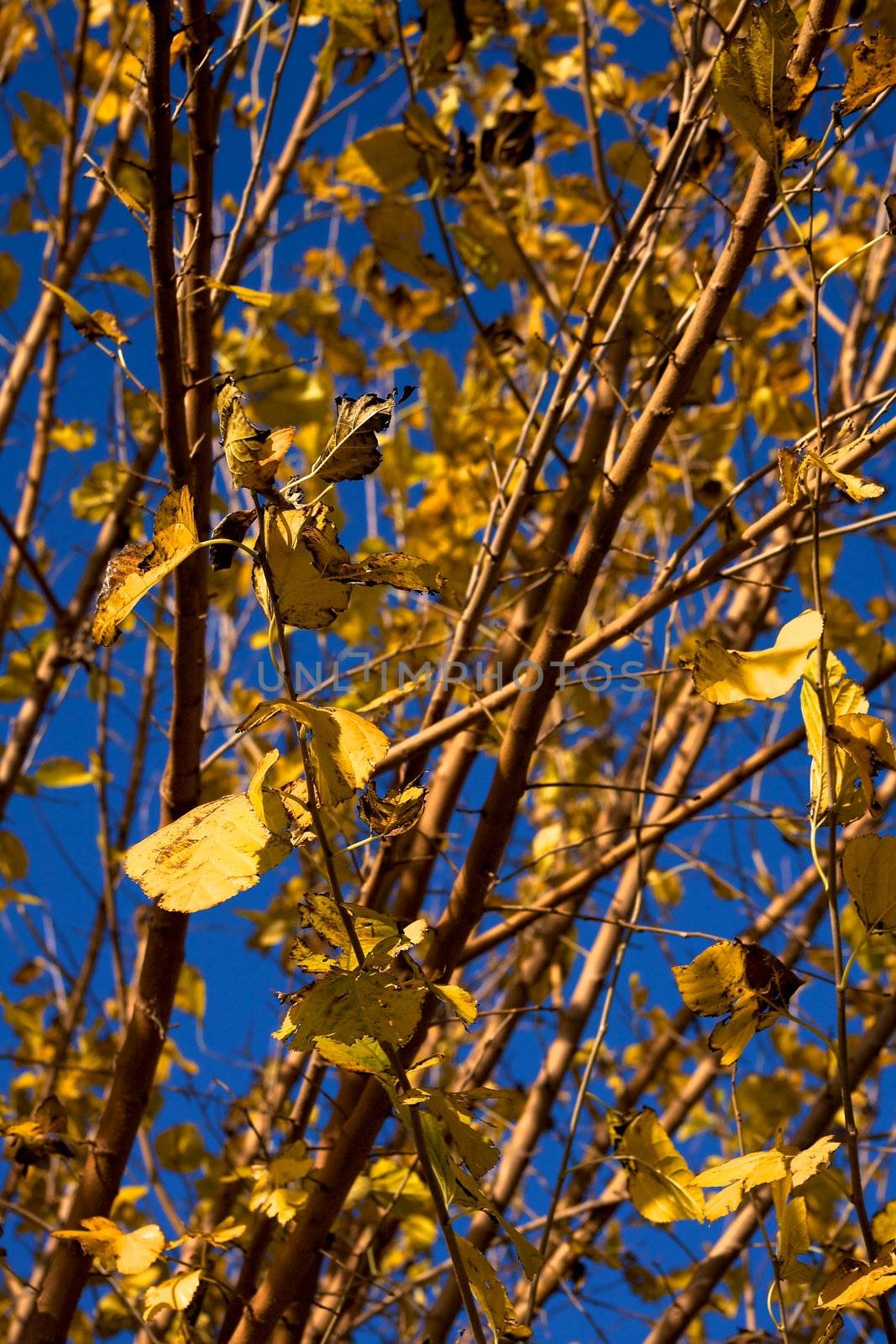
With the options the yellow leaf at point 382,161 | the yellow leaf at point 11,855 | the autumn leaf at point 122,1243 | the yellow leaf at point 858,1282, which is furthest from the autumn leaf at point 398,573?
the yellow leaf at point 11,855

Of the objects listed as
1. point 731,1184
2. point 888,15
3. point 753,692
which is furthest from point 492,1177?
point 888,15

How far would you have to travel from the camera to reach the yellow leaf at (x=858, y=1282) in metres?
0.53

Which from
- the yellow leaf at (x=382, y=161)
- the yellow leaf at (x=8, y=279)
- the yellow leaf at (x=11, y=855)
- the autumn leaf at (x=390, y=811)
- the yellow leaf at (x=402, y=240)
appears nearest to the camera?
the autumn leaf at (x=390, y=811)

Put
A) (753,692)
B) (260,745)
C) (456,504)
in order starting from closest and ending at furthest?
(753,692), (456,504), (260,745)

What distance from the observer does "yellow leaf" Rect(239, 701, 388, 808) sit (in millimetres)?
503

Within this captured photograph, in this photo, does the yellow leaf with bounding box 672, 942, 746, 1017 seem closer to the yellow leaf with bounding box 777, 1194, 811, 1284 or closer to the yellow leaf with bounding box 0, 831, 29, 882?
the yellow leaf with bounding box 777, 1194, 811, 1284

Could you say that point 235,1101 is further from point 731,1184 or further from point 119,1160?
point 731,1184

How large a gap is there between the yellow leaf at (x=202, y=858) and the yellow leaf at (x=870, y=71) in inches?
21.8

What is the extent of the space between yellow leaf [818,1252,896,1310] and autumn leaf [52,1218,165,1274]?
0.49 metres

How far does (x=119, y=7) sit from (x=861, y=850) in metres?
2.15

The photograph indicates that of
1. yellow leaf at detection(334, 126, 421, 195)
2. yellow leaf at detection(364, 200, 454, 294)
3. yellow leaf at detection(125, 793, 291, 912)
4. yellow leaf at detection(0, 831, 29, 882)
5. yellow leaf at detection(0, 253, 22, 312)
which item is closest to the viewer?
yellow leaf at detection(125, 793, 291, 912)

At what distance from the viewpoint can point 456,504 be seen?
5.79 ft

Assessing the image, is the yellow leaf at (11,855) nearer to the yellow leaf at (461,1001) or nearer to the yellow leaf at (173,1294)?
the yellow leaf at (173,1294)

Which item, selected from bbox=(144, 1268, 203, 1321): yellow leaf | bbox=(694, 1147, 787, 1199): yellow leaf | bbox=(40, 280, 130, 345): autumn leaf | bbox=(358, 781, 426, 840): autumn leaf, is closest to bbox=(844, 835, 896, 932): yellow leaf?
bbox=(694, 1147, 787, 1199): yellow leaf
